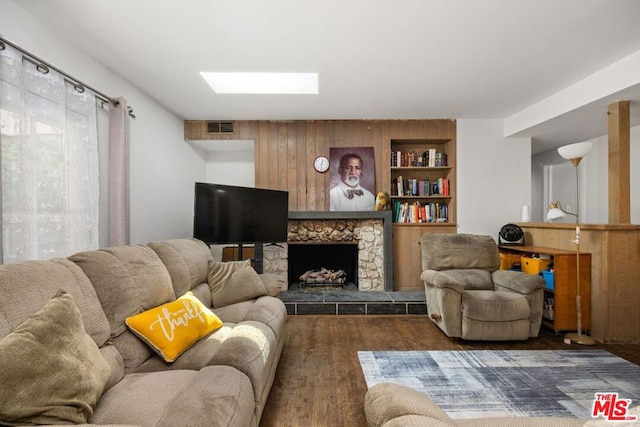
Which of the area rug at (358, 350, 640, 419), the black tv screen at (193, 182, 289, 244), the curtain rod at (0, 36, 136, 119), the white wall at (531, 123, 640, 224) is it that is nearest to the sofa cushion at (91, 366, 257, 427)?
the area rug at (358, 350, 640, 419)

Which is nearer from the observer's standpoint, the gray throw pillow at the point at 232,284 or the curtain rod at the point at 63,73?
the curtain rod at the point at 63,73

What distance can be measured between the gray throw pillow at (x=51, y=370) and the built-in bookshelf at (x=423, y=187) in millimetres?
3723

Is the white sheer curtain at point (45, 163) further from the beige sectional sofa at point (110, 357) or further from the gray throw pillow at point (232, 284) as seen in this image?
the gray throw pillow at point (232, 284)

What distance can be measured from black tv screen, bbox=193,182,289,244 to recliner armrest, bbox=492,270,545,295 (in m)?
Result: 2.48

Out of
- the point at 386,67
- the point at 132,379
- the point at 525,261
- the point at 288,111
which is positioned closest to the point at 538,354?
the point at 525,261

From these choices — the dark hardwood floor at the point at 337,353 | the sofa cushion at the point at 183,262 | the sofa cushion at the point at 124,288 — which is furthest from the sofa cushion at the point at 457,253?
the sofa cushion at the point at 124,288

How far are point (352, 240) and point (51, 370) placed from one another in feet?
11.5

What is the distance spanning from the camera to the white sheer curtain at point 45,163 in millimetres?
1753

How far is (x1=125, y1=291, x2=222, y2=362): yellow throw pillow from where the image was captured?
59.2 inches

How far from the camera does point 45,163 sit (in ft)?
6.48

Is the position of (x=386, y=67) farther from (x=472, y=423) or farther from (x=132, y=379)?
(x=132, y=379)

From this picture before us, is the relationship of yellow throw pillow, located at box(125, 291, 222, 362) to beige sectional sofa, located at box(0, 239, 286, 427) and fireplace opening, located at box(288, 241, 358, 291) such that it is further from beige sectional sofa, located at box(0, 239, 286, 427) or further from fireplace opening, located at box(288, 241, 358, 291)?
fireplace opening, located at box(288, 241, 358, 291)
